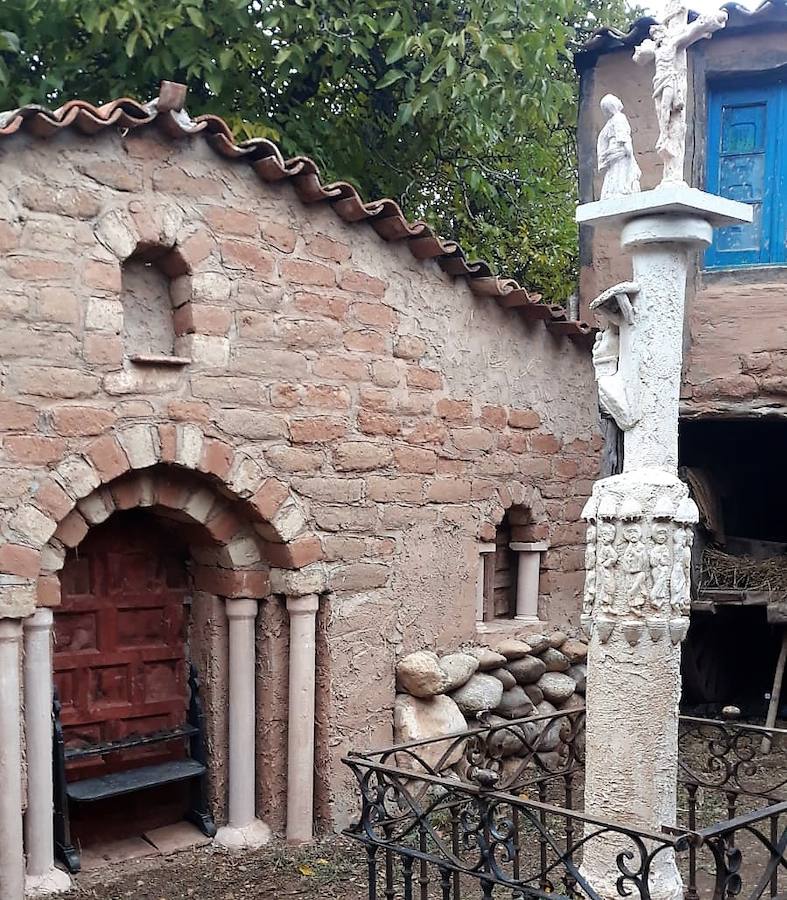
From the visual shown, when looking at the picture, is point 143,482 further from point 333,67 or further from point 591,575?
point 333,67

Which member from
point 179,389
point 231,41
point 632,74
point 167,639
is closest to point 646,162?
point 632,74

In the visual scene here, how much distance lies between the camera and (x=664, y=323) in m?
3.81

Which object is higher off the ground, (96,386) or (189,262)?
(189,262)

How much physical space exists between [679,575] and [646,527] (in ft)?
0.70

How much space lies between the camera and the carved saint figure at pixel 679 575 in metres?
3.70

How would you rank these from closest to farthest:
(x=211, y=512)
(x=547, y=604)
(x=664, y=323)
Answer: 1. (x=664, y=323)
2. (x=211, y=512)
3. (x=547, y=604)

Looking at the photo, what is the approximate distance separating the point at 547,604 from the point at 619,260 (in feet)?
8.32

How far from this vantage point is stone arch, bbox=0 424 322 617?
14.8ft

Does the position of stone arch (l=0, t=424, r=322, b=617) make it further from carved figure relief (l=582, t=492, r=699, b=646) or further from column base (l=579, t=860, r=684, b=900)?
column base (l=579, t=860, r=684, b=900)

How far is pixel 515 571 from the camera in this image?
6.97 metres

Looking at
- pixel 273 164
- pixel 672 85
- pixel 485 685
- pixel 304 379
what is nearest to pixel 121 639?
pixel 304 379

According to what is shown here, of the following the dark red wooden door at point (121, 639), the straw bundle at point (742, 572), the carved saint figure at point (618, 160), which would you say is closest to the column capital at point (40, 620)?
the dark red wooden door at point (121, 639)

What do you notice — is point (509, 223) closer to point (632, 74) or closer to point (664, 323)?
point (632, 74)

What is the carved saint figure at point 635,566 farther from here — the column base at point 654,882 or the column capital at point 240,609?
the column capital at point 240,609
